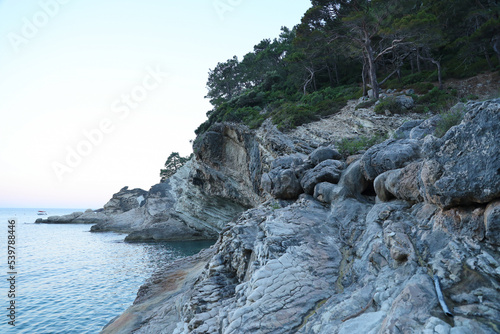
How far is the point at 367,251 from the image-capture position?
674 centimetres

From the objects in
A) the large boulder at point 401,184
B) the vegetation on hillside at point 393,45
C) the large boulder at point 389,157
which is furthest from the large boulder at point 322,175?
the vegetation on hillside at point 393,45

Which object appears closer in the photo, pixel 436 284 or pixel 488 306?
pixel 488 306

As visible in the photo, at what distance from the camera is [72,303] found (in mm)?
15797

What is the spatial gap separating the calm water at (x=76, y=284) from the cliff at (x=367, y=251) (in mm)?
3978

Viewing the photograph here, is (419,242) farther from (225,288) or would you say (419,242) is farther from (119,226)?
(119,226)

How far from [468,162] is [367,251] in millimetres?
2989

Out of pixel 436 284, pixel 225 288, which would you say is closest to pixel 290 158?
pixel 225 288

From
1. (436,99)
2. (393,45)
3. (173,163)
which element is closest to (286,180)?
(436,99)

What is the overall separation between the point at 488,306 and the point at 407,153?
5.56 meters

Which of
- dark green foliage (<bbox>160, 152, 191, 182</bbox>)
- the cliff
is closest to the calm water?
the cliff

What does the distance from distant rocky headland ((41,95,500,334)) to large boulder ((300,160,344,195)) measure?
0.05m

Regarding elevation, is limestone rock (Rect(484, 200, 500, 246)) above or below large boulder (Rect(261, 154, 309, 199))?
below

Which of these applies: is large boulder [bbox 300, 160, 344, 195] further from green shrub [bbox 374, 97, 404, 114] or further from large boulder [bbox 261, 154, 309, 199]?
green shrub [bbox 374, 97, 404, 114]

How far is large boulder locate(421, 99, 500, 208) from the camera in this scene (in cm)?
466
